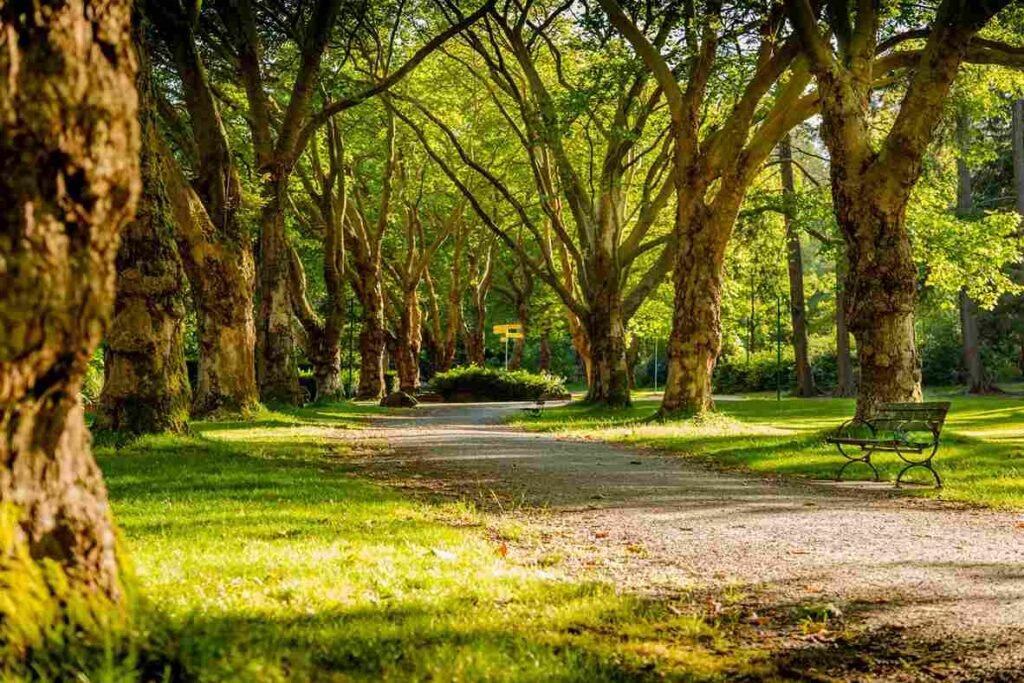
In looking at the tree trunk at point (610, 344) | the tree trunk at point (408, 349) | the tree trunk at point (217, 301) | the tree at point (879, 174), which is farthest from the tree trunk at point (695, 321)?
the tree trunk at point (408, 349)

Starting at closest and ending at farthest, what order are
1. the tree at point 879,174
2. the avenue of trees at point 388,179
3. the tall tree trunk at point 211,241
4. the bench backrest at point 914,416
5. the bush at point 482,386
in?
the avenue of trees at point 388,179 → the bench backrest at point 914,416 → the tree at point 879,174 → the tall tree trunk at point 211,241 → the bush at point 482,386

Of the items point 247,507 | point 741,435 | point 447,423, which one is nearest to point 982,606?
point 247,507

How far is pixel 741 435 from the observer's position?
54.4ft

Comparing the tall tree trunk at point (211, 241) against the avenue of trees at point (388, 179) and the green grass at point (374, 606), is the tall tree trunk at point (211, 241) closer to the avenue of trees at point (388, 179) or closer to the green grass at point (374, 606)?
the avenue of trees at point (388, 179)

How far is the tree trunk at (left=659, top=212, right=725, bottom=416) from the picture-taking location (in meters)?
19.8

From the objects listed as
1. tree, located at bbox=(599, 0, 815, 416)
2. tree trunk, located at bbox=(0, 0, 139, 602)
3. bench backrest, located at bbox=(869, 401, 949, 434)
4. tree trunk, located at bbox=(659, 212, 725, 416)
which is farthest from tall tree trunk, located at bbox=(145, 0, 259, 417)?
tree trunk, located at bbox=(0, 0, 139, 602)

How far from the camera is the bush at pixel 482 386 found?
41188 mm

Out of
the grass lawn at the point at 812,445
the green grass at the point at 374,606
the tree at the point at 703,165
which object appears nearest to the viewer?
the green grass at the point at 374,606

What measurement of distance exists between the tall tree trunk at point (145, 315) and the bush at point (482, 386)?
1093 inches

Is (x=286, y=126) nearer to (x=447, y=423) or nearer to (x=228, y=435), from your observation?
(x=228, y=435)

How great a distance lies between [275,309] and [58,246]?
20725 mm

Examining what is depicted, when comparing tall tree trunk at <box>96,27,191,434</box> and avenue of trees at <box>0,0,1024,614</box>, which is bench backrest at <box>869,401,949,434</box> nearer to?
avenue of trees at <box>0,0,1024,614</box>

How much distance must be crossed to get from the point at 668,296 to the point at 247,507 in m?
42.3

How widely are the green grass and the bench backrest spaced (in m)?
5.65
